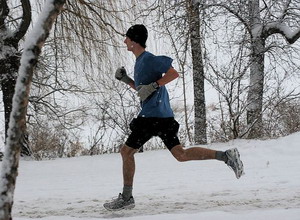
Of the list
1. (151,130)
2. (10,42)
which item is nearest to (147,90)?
(151,130)

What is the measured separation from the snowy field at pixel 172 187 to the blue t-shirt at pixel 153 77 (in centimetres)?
90

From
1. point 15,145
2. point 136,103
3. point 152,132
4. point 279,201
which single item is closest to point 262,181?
point 279,201

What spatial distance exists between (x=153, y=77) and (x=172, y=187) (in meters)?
1.90

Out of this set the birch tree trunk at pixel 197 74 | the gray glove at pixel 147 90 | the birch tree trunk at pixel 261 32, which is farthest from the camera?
the birch tree trunk at pixel 261 32

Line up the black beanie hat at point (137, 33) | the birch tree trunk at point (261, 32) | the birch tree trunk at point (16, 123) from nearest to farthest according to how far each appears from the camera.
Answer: the birch tree trunk at point (16, 123) < the black beanie hat at point (137, 33) < the birch tree trunk at point (261, 32)

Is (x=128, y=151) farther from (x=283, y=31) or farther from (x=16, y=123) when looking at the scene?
(x=283, y=31)

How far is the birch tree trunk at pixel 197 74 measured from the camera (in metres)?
10.5

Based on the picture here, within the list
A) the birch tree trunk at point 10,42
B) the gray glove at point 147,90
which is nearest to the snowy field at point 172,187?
the gray glove at point 147,90

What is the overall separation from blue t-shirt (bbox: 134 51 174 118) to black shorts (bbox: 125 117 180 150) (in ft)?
0.19

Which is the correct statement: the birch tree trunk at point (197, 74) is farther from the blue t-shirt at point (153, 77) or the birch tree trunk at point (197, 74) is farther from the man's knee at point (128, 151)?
the blue t-shirt at point (153, 77)

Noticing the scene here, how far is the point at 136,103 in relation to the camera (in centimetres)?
1068

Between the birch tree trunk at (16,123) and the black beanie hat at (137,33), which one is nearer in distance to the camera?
the birch tree trunk at (16,123)

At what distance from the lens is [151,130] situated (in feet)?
13.6

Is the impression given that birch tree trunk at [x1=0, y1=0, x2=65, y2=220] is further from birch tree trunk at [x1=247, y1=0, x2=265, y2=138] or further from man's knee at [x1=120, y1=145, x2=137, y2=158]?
birch tree trunk at [x1=247, y1=0, x2=265, y2=138]
